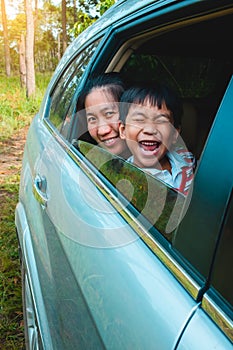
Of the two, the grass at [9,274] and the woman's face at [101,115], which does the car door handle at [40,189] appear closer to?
Result: the woman's face at [101,115]

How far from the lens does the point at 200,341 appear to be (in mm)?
754

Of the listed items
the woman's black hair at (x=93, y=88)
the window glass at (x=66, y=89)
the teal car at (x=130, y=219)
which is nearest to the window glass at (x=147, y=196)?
the teal car at (x=130, y=219)

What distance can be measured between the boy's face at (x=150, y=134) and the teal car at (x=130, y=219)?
0.76ft

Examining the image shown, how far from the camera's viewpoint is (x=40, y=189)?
1979 mm

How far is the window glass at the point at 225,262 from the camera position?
0.79m

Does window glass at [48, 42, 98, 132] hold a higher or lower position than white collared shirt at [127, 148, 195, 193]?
higher

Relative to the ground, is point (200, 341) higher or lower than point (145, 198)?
lower

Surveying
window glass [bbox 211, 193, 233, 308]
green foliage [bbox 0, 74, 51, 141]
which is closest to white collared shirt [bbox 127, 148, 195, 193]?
window glass [bbox 211, 193, 233, 308]

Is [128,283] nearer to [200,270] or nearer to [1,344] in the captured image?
[200,270]

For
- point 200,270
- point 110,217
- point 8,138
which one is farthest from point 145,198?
point 8,138

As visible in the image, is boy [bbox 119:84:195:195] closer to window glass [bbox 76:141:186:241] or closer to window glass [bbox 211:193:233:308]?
window glass [bbox 76:141:186:241]

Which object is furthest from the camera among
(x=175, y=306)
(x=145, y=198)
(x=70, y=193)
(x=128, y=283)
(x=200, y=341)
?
(x=70, y=193)

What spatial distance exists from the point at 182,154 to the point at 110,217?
0.71 meters

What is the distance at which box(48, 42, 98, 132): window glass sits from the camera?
86.4 inches
